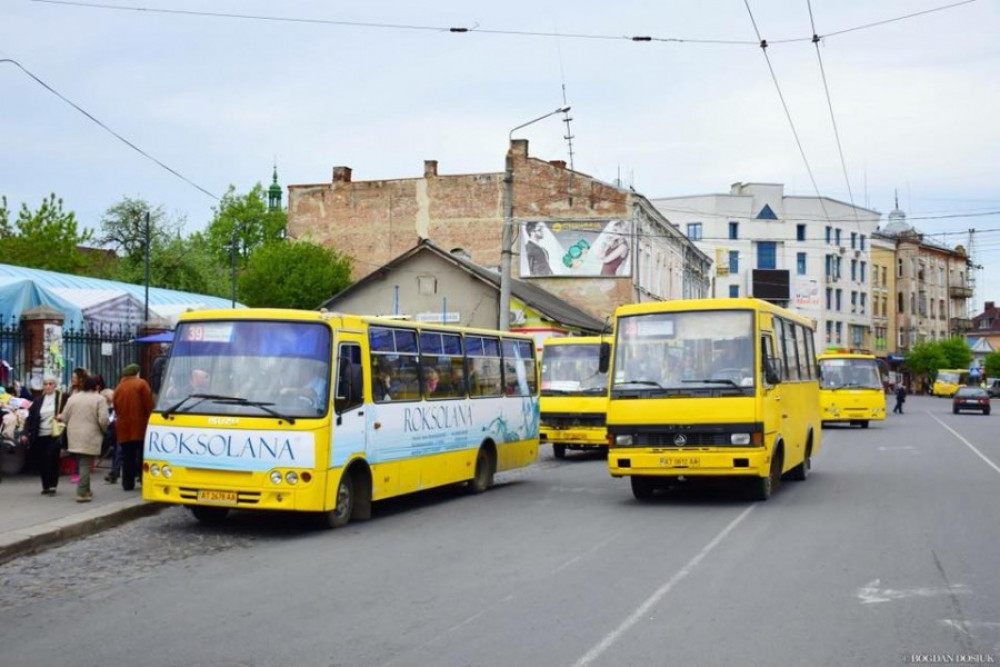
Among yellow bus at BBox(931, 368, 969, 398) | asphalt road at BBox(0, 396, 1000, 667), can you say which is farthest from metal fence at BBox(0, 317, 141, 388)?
yellow bus at BBox(931, 368, 969, 398)

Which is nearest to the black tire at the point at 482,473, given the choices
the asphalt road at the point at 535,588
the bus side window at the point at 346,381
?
the asphalt road at the point at 535,588

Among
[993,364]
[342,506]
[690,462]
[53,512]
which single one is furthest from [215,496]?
[993,364]

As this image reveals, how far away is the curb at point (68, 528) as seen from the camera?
1136 cm

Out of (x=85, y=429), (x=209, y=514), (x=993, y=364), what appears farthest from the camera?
(x=993, y=364)

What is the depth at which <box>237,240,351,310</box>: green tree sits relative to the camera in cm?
5359

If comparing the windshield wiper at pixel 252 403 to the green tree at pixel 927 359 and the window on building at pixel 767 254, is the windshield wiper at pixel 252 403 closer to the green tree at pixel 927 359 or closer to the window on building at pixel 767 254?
the window on building at pixel 767 254

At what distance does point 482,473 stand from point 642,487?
2.92 metres

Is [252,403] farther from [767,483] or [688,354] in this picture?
[767,483]

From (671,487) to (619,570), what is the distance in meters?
8.00

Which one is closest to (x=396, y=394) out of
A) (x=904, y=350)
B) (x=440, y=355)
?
(x=440, y=355)

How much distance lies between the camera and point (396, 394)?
14812 millimetres

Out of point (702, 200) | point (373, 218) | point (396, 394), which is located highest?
point (702, 200)

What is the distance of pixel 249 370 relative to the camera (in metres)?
12.9

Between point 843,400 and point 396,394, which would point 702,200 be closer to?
point 843,400
